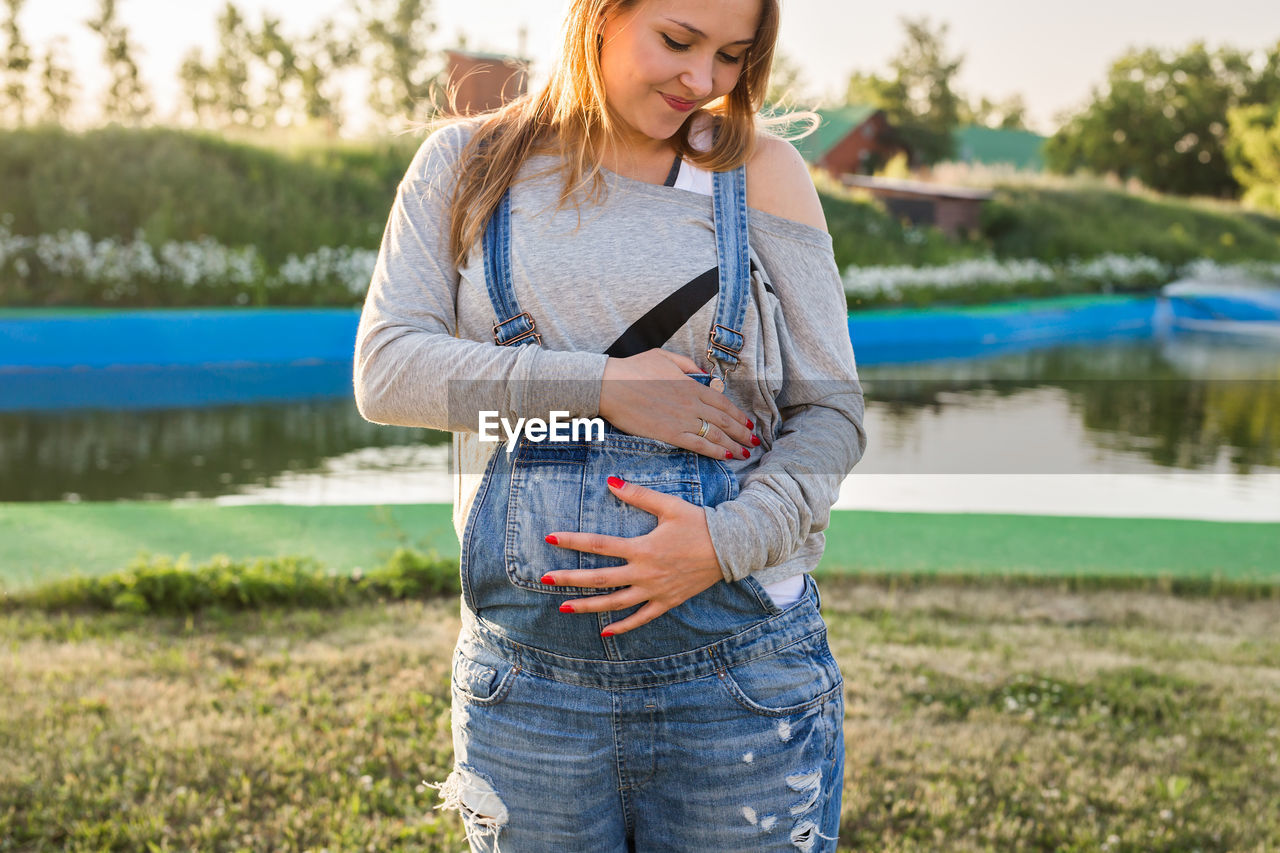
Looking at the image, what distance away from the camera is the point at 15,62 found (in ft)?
55.9

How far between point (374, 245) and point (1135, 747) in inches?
399

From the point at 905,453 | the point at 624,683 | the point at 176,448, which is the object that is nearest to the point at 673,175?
the point at 624,683

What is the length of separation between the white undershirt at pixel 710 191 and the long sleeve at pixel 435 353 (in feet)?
0.70

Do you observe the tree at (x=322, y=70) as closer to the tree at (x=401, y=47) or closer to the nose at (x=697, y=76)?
the tree at (x=401, y=47)

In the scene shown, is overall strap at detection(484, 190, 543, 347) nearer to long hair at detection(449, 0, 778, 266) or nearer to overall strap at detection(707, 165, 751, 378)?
long hair at detection(449, 0, 778, 266)

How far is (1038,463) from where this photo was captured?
7.14 metres

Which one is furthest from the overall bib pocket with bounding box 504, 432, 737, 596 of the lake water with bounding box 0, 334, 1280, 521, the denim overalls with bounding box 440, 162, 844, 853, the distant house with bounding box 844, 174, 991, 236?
the distant house with bounding box 844, 174, 991, 236

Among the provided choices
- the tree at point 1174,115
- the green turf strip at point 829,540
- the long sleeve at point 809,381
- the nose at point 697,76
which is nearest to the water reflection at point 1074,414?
the green turf strip at point 829,540

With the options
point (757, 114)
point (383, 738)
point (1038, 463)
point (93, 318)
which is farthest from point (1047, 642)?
point (93, 318)

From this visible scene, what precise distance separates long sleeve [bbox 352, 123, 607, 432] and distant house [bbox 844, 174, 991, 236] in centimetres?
1825

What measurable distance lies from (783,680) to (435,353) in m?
0.44

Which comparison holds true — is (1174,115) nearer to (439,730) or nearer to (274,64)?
(274,64)

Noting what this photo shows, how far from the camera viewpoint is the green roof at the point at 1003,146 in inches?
1425

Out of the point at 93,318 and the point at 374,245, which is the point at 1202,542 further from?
the point at 374,245
